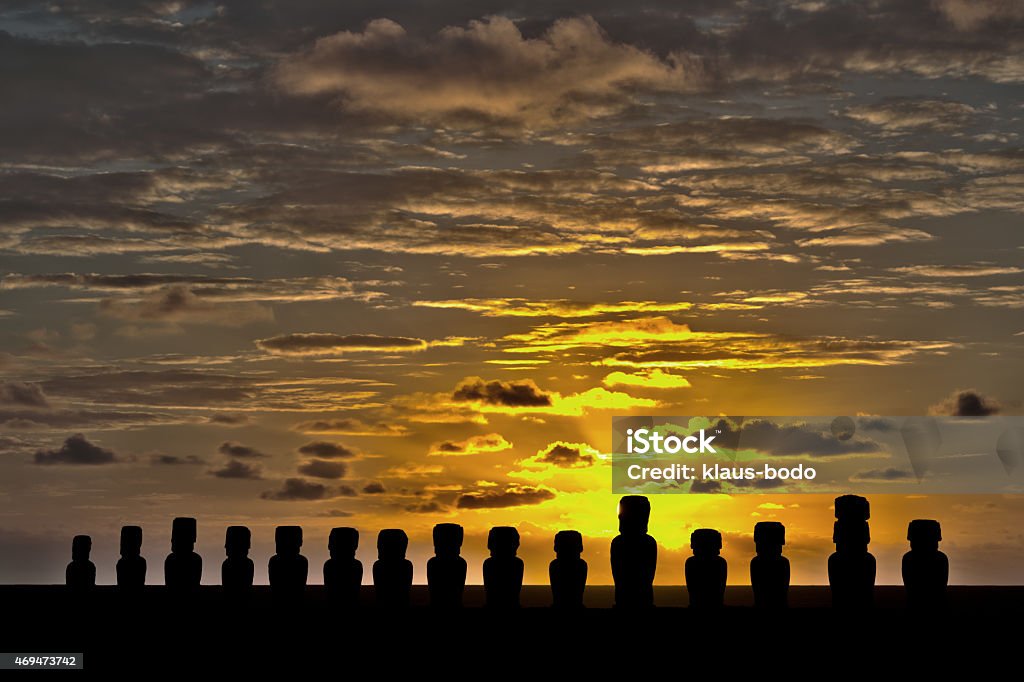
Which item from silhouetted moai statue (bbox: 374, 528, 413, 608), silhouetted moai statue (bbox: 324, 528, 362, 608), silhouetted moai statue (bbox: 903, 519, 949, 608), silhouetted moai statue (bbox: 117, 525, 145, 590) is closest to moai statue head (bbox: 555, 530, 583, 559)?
silhouetted moai statue (bbox: 374, 528, 413, 608)

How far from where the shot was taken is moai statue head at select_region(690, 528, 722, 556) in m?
17.6

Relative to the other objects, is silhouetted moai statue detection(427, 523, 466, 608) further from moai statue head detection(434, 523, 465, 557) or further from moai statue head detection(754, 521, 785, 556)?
moai statue head detection(754, 521, 785, 556)

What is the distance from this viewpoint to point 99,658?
19.0 meters

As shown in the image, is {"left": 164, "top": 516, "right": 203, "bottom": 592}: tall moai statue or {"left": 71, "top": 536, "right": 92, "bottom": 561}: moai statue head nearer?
{"left": 164, "top": 516, "right": 203, "bottom": 592}: tall moai statue

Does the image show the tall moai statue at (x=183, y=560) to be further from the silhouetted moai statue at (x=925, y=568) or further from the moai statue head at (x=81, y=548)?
the silhouetted moai statue at (x=925, y=568)

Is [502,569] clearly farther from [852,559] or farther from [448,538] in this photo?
[852,559]

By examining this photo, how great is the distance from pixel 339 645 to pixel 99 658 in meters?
3.32

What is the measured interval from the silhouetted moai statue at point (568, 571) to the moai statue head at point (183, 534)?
5.49 m

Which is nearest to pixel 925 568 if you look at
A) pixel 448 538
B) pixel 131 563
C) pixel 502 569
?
pixel 502 569

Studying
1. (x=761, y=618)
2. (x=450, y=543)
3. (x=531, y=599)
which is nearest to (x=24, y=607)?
(x=450, y=543)

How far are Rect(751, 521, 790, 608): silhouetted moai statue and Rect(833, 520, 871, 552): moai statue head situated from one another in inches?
26.2

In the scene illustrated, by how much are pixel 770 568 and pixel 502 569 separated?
3.16 metres

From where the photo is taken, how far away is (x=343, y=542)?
1875 centimetres

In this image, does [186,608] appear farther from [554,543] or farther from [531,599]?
[531,599]
